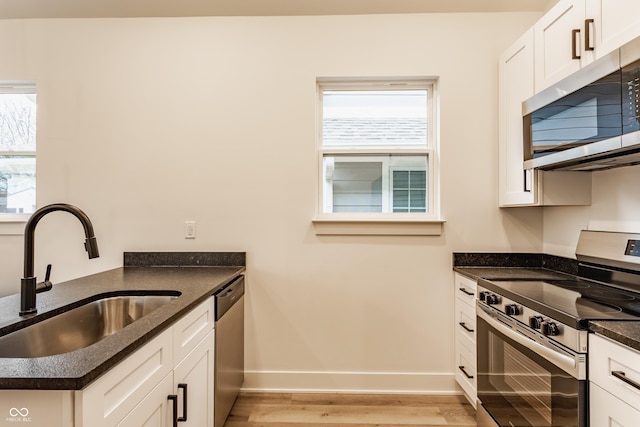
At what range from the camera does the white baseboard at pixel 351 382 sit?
2.48 meters

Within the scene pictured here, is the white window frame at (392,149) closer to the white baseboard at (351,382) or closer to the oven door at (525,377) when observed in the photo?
the oven door at (525,377)

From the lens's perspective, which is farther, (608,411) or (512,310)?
(512,310)

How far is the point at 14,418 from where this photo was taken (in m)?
0.83

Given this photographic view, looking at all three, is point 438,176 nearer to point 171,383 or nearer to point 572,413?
point 572,413

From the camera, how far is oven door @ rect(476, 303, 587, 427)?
4.11ft

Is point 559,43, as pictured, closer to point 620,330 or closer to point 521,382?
point 620,330

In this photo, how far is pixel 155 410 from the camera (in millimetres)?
1199

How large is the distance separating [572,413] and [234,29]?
110 inches

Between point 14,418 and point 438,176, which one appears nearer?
point 14,418

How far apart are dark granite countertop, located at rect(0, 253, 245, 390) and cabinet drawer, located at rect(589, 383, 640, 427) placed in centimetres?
146

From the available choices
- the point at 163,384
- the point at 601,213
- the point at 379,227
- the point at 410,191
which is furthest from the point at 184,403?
the point at 601,213

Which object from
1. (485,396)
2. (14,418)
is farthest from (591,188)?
(14,418)

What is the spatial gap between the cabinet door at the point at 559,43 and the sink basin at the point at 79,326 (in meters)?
2.21

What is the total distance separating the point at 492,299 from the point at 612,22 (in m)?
1.32
